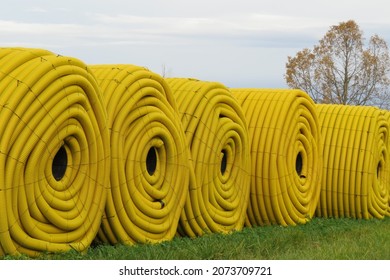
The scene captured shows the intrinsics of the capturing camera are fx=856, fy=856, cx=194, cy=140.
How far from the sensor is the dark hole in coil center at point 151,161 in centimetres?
808

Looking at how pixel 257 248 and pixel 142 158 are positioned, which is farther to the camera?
pixel 257 248

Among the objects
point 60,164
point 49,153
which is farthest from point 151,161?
point 49,153

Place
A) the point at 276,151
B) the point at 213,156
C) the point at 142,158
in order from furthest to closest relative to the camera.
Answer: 1. the point at 276,151
2. the point at 213,156
3. the point at 142,158

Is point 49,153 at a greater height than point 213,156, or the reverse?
point 49,153

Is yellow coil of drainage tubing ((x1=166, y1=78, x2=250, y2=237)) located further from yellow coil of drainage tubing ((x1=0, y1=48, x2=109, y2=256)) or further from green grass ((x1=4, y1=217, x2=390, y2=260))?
yellow coil of drainage tubing ((x1=0, y1=48, x2=109, y2=256))

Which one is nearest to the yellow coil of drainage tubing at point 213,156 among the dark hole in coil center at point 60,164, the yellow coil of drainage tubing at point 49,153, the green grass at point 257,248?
the green grass at point 257,248

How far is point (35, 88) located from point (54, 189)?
86 centimetres

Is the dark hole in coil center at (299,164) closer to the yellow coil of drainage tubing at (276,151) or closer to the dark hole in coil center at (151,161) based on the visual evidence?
the yellow coil of drainage tubing at (276,151)

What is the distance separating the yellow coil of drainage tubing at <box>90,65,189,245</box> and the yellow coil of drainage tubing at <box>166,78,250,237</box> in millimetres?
332

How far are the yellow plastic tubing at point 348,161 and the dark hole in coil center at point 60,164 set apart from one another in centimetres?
572

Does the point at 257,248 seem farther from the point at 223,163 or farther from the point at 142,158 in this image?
the point at 223,163

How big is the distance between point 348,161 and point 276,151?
223 centimetres

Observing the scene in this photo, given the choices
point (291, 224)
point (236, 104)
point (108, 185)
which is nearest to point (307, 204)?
point (291, 224)

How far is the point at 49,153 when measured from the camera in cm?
646
